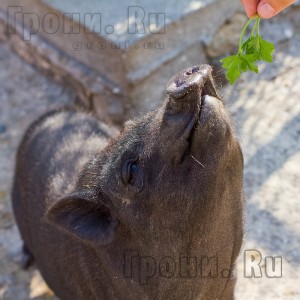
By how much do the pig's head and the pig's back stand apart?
733 mm

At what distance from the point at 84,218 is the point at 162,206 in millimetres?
460

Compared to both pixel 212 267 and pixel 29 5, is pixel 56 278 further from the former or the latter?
pixel 29 5

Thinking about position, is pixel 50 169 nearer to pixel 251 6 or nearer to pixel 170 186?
pixel 170 186

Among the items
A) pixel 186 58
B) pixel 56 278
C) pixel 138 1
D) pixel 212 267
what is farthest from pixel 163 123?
pixel 138 1

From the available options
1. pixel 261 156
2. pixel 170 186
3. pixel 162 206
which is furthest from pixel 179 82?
pixel 261 156

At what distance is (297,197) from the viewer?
476 cm

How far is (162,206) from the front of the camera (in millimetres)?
3012

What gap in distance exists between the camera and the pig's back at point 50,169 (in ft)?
13.8

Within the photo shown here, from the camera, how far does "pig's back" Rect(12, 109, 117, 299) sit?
4.21 metres

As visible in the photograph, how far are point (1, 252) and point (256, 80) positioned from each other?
2680 mm

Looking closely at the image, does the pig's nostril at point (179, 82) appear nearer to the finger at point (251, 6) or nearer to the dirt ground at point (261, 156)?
the finger at point (251, 6)

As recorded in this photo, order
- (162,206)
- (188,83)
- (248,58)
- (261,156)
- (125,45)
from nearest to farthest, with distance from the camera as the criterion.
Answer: (188,83), (162,206), (248,58), (261,156), (125,45)

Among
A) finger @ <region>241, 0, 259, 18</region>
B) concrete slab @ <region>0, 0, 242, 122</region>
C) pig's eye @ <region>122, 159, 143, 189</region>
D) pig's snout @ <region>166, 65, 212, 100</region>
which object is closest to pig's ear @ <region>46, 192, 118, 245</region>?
pig's eye @ <region>122, 159, 143, 189</region>

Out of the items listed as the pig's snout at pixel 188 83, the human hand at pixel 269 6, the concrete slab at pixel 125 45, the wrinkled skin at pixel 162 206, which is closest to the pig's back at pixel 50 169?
the wrinkled skin at pixel 162 206
